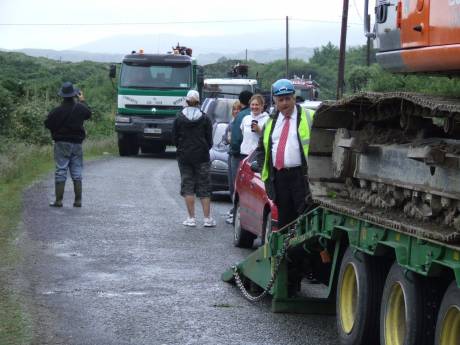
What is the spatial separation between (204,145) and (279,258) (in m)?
6.28

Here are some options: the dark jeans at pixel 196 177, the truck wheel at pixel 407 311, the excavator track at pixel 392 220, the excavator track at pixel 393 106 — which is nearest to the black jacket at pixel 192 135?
the dark jeans at pixel 196 177

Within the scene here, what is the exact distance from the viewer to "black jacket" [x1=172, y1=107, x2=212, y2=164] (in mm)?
15711

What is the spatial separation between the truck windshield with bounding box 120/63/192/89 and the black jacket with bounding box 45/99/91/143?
1545 cm

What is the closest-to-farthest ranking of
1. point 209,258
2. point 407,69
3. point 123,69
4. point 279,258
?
point 407,69
point 279,258
point 209,258
point 123,69

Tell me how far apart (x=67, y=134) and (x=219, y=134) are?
3.62m

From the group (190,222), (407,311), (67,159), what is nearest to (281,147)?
(407,311)

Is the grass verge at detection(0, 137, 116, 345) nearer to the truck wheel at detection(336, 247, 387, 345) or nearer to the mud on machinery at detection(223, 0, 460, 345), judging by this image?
the mud on machinery at detection(223, 0, 460, 345)

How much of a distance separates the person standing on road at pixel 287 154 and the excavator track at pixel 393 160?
0.58 m

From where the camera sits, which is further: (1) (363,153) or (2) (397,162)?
(1) (363,153)

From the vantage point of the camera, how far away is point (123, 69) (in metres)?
33.2

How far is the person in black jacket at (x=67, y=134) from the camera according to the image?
1741 centimetres

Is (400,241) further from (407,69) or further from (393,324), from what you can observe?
(407,69)

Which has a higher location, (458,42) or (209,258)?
(458,42)

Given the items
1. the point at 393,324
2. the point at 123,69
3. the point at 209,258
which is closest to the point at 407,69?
the point at 393,324
